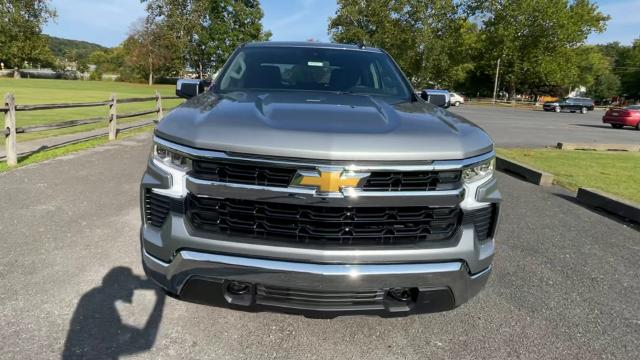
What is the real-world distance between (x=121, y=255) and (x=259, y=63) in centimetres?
202

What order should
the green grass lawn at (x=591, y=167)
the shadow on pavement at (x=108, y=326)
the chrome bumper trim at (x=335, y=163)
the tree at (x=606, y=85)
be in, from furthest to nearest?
the tree at (x=606, y=85) → the green grass lawn at (x=591, y=167) → the shadow on pavement at (x=108, y=326) → the chrome bumper trim at (x=335, y=163)

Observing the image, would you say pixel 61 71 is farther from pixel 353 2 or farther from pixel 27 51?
pixel 353 2

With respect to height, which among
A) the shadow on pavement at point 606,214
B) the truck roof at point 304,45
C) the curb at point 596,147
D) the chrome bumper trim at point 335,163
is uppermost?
the truck roof at point 304,45

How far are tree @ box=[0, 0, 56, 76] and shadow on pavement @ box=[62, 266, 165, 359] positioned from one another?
253 feet

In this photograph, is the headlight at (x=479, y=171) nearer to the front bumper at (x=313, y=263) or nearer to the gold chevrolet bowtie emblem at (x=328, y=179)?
the front bumper at (x=313, y=263)

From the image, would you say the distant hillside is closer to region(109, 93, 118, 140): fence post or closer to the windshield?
region(109, 93, 118, 140): fence post

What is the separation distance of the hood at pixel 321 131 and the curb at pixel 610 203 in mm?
4063

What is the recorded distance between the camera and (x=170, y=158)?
2.42 m

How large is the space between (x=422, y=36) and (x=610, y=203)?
47.5 metres

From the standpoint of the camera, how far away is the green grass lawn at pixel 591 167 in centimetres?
754

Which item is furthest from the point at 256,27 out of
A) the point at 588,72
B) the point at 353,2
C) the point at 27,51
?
the point at 588,72

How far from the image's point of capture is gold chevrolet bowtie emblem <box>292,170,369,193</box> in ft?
7.10

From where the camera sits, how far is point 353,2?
6569 cm

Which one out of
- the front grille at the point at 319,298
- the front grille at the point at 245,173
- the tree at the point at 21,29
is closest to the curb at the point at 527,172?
the front grille at the point at 319,298
